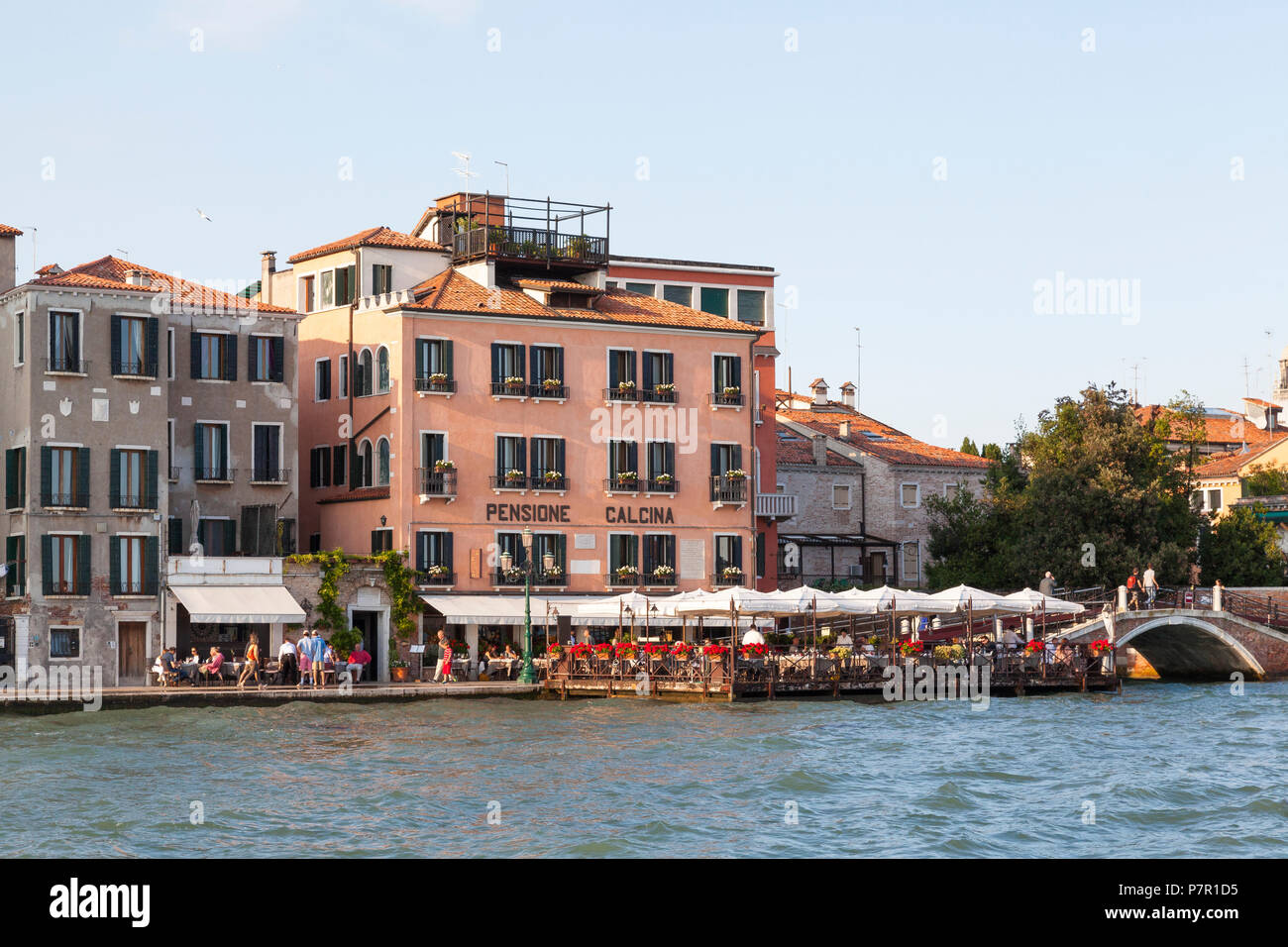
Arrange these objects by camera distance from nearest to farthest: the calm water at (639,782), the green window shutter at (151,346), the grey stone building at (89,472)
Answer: the calm water at (639,782) < the grey stone building at (89,472) < the green window shutter at (151,346)

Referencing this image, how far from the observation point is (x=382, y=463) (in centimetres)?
4644

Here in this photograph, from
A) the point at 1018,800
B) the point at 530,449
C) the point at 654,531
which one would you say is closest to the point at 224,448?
the point at 530,449

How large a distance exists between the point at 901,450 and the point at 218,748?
41.3m

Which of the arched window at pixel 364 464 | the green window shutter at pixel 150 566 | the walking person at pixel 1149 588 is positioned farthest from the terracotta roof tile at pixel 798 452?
the green window shutter at pixel 150 566

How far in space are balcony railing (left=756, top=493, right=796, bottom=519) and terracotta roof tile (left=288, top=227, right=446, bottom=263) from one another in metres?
12.8

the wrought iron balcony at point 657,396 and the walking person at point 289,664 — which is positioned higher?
the wrought iron balcony at point 657,396

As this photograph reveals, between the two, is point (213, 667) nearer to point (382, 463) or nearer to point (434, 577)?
point (434, 577)

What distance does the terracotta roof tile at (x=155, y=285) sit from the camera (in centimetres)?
4212

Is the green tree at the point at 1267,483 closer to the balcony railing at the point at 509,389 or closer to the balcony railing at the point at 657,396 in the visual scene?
the balcony railing at the point at 657,396

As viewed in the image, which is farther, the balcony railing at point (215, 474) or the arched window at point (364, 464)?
the arched window at point (364, 464)

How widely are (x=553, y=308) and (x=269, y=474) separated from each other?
8.68 meters

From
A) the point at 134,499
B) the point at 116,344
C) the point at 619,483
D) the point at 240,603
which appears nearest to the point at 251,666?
the point at 240,603

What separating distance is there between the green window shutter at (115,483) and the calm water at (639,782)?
293 inches
